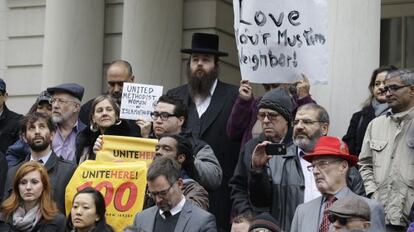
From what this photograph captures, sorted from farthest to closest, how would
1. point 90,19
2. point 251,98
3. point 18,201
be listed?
point 90,19, point 251,98, point 18,201

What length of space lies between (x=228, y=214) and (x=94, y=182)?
1.75 meters

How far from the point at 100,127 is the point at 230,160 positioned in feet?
4.74

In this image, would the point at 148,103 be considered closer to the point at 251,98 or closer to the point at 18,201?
the point at 251,98

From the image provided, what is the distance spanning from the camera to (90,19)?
70.3ft

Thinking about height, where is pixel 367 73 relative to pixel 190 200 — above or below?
above

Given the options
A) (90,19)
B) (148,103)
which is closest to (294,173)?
(148,103)

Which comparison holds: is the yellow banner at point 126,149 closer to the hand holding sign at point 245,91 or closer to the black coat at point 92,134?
the black coat at point 92,134

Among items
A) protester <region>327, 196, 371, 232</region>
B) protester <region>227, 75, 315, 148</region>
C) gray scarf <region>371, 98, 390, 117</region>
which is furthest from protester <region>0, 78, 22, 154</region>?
protester <region>327, 196, 371, 232</region>

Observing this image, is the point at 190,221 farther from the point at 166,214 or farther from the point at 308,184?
the point at 308,184

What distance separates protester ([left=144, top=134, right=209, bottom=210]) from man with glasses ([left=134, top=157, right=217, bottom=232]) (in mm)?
443

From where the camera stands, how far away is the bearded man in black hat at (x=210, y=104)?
15414 millimetres

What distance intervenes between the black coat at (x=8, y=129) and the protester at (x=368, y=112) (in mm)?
3839

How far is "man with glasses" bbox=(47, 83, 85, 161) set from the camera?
1544 cm

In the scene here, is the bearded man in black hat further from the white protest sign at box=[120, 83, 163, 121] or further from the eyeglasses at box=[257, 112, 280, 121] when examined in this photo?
the eyeglasses at box=[257, 112, 280, 121]
